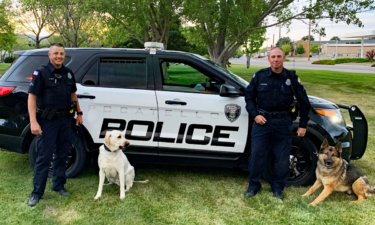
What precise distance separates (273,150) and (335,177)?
0.74 meters

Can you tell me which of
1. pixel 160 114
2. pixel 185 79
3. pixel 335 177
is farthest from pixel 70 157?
pixel 335 177

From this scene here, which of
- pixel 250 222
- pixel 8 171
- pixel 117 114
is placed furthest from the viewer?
pixel 8 171

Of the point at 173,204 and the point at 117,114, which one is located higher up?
the point at 117,114

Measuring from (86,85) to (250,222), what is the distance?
244 cm

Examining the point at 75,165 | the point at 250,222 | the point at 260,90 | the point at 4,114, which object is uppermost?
the point at 260,90

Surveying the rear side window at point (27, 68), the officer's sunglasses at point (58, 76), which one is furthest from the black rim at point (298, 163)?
the rear side window at point (27, 68)

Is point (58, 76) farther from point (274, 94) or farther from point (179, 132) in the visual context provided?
point (274, 94)

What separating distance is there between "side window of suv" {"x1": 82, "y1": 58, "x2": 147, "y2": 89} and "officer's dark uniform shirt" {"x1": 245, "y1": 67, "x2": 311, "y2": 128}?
130cm

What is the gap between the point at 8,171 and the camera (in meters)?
4.25

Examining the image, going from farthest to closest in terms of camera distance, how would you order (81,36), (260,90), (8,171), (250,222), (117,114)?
(81,36), (8,171), (117,114), (260,90), (250,222)

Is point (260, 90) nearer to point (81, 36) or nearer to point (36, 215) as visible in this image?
point (36, 215)

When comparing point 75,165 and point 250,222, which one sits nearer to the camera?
point 250,222

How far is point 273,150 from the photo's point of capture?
351 cm

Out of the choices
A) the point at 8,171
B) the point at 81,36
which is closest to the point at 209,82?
the point at 8,171
